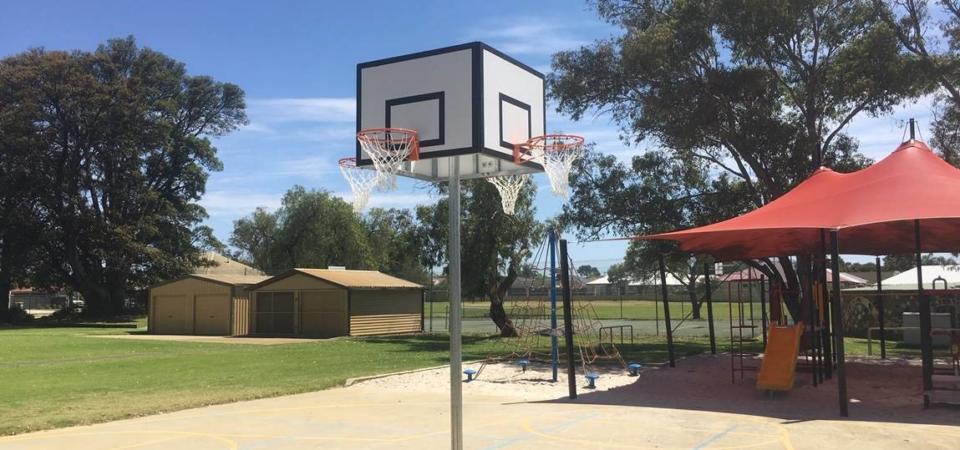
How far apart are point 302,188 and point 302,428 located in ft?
155

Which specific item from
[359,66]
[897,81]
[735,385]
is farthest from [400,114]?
[897,81]

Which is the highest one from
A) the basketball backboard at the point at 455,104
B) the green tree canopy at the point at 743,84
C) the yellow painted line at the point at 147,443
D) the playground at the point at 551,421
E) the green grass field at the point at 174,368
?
→ the green tree canopy at the point at 743,84

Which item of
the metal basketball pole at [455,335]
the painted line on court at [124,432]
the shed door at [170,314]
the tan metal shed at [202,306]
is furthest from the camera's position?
the shed door at [170,314]

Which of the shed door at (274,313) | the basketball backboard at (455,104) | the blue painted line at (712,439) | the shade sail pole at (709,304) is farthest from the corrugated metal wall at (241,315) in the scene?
the basketball backboard at (455,104)

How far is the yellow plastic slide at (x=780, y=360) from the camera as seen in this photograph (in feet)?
35.8

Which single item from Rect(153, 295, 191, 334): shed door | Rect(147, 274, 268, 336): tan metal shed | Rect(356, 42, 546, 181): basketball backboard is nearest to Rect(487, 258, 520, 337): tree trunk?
Rect(147, 274, 268, 336): tan metal shed

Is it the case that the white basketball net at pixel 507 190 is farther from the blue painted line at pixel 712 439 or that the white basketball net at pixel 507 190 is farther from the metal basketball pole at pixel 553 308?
the metal basketball pole at pixel 553 308

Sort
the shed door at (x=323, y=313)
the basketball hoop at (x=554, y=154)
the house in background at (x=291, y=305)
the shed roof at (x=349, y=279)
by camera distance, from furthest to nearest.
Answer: the house in background at (x=291, y=305)
the shed roof at (x=349, y=279)
the shed door at (x=323, y=313)
the basketball hoop at (x=554, y=154)

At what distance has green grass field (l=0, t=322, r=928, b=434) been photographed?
1048cm

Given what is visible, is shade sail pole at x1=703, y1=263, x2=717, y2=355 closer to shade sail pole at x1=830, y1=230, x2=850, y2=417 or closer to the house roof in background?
shade sail pole at x1=830, y1=230, x2=850, y2=417

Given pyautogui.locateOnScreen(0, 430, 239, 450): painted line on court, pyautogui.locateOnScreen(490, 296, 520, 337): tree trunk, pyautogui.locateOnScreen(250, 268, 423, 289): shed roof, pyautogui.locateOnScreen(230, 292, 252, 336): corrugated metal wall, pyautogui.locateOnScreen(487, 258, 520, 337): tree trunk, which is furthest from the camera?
pyautogui.locateOnScreen(230, 292, 252, 336): corrugated metal wall

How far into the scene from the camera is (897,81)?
1730 centimetres

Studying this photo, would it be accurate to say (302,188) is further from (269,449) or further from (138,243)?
(269,449)

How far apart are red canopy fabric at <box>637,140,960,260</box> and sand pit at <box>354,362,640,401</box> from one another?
299 centimetres
